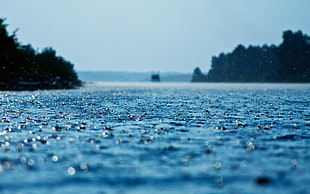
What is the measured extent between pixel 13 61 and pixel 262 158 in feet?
324

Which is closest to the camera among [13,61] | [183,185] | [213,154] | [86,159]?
[183,185]

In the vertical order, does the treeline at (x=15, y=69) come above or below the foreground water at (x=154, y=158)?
above

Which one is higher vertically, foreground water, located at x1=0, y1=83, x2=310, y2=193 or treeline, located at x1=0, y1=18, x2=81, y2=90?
treeline, located at x1=0, y1=18, x2=81, y2=90

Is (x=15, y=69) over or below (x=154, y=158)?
over

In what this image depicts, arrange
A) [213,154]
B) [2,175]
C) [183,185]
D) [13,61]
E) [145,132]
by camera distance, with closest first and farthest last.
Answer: [183,185] < [2,175] < [213,154] < [145,132] < [13,61]

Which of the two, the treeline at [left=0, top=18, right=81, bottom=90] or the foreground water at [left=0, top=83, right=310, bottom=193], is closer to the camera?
the foreground water at [left=0, top=83, right=310, bottom=193]

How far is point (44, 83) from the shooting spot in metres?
124

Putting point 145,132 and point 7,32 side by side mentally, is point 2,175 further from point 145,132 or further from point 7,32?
point 7,32

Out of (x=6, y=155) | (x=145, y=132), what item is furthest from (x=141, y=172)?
(x=145, y=132)

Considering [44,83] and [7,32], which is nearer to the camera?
[7,32]

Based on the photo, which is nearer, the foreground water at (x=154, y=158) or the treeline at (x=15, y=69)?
the foreground water at (x=154, y=158)

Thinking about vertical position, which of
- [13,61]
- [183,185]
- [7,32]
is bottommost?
[183,185]

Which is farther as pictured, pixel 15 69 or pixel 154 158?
pixel 15 69

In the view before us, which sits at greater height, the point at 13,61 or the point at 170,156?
the point at 13,61
